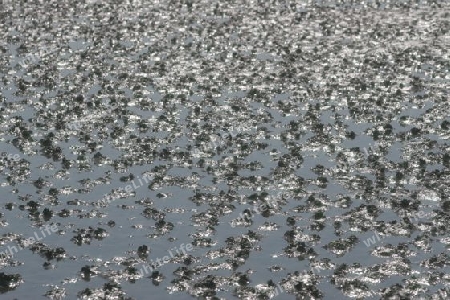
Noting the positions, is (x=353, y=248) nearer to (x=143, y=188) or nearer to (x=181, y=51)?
(x=143, y=188)

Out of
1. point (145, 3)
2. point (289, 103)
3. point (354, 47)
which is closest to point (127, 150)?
point (289, 103)

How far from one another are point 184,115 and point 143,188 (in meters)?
9.35

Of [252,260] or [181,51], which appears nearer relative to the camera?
[252,260]

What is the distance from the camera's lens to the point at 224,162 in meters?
37.5

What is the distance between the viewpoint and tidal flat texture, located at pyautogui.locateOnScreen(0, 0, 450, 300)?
92.4ft

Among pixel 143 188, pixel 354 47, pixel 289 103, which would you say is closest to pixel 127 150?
pixel 143 188

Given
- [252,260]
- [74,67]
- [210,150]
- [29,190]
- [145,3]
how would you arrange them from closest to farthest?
[252,260] → [29,190] → [210,150] → [74,67] → [145,3]

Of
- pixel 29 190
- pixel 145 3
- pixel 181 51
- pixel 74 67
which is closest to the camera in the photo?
pixel 29 190

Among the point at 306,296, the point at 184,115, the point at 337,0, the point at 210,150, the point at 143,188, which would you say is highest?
the point at 337,0

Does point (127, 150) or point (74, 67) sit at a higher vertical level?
point (74, 67)

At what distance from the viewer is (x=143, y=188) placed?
35.2 meters

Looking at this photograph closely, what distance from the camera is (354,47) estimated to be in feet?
188

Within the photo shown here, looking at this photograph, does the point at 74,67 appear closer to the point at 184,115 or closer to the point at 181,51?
the point at 181,51

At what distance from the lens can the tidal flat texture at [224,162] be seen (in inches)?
1109
